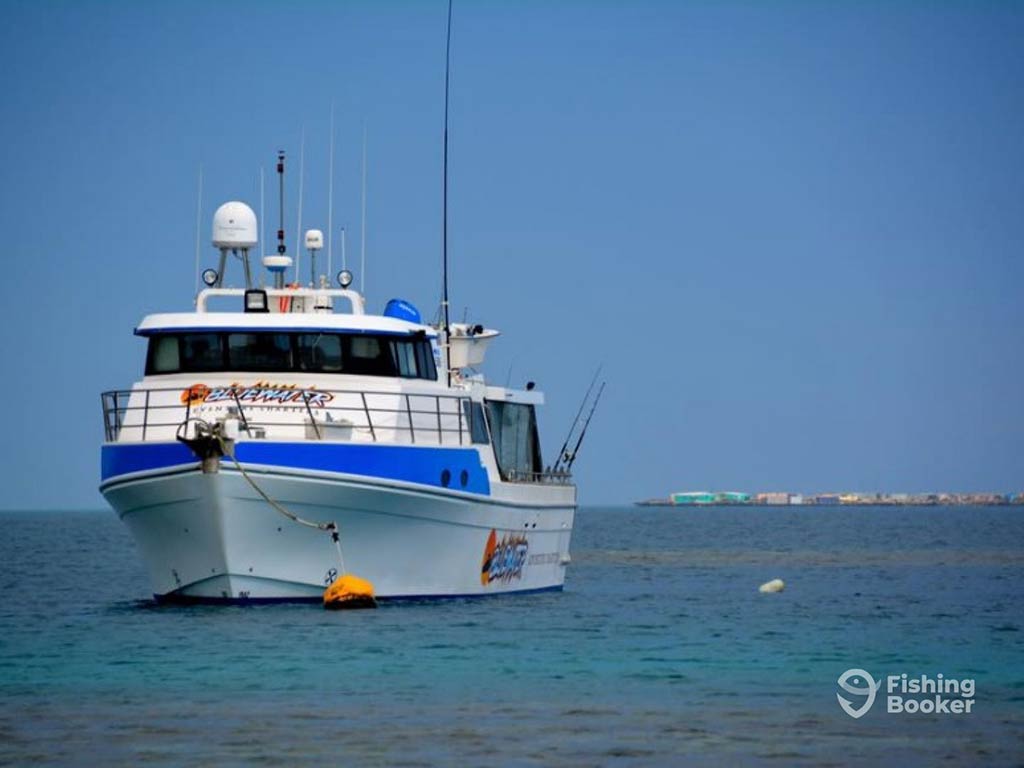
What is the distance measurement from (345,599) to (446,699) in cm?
785

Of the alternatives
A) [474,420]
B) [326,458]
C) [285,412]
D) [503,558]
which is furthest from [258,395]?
[503,558]

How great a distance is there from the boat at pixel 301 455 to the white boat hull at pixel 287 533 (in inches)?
0.9

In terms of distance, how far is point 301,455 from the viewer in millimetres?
28094

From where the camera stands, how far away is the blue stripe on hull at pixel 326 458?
28.0 meters

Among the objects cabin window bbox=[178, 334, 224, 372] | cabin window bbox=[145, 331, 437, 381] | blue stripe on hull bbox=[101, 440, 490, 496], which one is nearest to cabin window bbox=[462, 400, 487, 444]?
cabin window bbox=[145, 331, 437, 381]

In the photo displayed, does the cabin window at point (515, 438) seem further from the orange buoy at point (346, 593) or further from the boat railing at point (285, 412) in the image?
the orange buoy at point (346, 593)

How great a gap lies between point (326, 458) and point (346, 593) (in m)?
1.99

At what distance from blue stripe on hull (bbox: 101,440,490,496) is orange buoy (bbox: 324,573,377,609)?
1604 mm

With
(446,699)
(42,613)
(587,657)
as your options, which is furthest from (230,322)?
(446,699)

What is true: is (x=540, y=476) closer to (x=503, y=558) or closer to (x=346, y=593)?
(x=503, y=558)

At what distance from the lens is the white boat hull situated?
1094 inches

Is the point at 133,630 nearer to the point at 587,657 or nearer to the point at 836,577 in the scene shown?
the point at 587,657

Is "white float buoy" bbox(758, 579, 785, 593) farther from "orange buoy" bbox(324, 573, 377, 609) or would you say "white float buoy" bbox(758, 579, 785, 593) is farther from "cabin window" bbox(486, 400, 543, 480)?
"orange buoy" bbox(324, 573, 377, 609)

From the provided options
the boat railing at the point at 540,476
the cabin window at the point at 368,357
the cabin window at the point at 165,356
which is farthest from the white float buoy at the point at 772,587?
the cabin window at the point at 165,356
